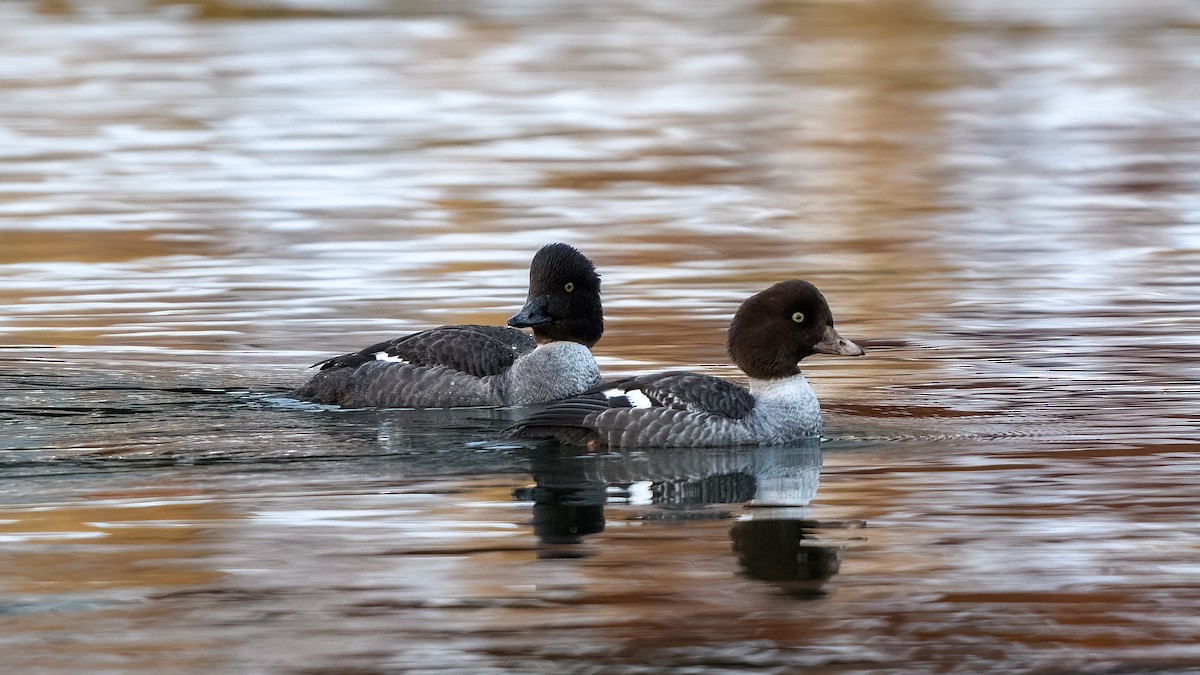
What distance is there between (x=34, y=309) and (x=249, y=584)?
332 inches

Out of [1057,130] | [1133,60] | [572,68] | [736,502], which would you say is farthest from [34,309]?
[1133,60]

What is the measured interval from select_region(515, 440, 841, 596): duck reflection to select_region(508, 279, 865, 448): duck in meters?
0.09

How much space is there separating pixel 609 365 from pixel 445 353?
151 cm

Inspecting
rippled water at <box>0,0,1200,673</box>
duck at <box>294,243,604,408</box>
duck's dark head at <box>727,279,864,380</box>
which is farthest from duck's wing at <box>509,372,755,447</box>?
duck at <box>294,243,604,408</box>

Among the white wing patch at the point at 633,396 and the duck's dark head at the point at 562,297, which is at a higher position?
the duck's dark head at the point at 562,297

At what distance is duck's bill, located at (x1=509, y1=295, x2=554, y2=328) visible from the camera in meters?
12.4

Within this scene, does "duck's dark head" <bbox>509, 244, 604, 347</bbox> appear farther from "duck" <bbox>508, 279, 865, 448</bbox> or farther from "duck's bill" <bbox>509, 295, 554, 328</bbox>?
"duck" <bbox>508, 279, 865, 448</bbox>

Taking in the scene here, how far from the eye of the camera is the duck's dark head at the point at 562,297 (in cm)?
1252

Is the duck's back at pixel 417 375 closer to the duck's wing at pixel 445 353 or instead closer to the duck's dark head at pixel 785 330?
the duck's wing at pixel 445 353

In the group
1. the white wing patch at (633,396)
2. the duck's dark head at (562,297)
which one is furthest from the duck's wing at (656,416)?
the duck's dark head at (562,297)

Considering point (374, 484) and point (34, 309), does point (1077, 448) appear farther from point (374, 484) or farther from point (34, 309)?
point (34, 309)

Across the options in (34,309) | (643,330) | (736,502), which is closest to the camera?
(736,502)

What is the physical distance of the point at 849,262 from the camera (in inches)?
707

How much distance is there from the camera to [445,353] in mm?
12320
